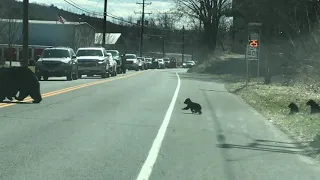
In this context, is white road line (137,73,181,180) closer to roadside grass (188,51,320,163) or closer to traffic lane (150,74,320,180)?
traffic lane (150,74,320,180)

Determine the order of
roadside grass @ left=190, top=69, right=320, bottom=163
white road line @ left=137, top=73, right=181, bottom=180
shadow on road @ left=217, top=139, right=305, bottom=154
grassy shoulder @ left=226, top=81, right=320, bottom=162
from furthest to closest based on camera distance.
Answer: grassy shoulder @ left=226, top=81, right=320, bottom=162 < roadside grass @ left=190, top=69, right=320, bottom=163 < shadow on road @ left=217, top=139, right=305, bottom=154 < white road line @ left=137, top=73, right=181, bottom=180

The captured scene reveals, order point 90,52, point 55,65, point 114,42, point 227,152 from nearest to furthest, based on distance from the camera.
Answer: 1. point 227,152
2. point 55,65
3. point 90,52
4. point 114,42

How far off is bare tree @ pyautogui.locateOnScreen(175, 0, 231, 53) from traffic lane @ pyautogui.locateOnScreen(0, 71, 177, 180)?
2003 inches

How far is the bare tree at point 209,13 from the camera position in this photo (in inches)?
2606

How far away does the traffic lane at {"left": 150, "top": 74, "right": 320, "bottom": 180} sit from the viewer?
730 centimetres

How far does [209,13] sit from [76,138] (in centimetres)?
5837

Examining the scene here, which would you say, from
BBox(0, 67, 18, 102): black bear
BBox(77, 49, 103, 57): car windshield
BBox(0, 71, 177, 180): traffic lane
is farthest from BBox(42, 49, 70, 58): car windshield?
BBox(0, 67, 18, 102): black bear

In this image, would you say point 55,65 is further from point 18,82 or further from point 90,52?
point 18,82

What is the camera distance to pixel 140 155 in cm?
838

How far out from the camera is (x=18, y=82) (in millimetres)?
14836

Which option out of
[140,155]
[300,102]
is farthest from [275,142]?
[300,102]

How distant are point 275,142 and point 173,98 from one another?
9791mm

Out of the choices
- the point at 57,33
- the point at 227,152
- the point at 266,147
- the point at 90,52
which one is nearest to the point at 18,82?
the point at 227,152

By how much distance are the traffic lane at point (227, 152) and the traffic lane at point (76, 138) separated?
504 millimetres
